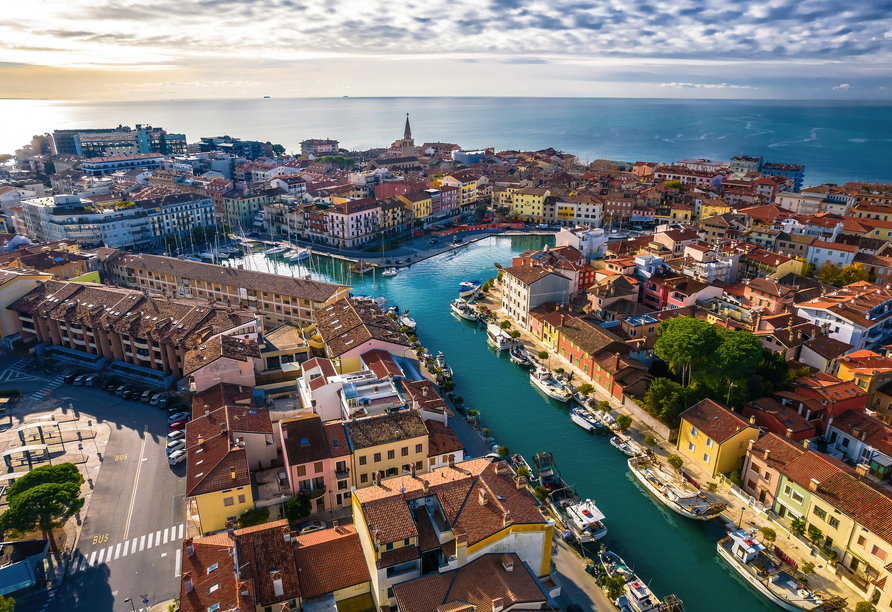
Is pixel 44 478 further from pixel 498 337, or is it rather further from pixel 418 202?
pixel 418 202

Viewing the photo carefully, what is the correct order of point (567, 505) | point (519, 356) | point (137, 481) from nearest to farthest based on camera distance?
1. point (567, 505)
2. point (137, 481)
3. point (519, 356)

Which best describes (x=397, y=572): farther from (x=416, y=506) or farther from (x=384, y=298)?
(x=384, y=298)

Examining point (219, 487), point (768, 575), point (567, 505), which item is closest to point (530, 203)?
point (567, 505)

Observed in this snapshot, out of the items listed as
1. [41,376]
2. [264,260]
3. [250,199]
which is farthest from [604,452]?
[250,199]

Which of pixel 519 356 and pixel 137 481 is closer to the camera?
pixel 137 481

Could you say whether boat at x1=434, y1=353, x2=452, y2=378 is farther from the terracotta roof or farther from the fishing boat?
the terracotta roof

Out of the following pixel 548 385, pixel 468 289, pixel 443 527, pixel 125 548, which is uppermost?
pixel 443 527
